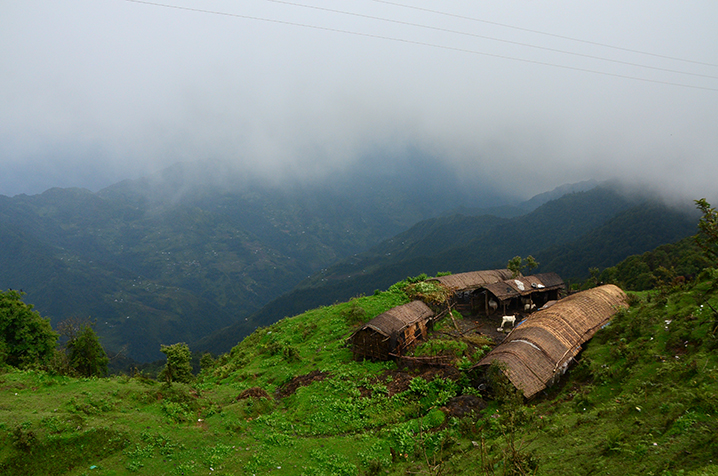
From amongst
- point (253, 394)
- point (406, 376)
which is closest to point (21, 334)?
point (253, 394)

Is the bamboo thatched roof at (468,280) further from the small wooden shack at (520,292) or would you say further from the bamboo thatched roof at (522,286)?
the bamboo thatched roof at (522,286)

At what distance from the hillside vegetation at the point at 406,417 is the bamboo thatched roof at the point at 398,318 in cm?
266

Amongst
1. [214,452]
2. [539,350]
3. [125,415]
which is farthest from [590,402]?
[125,415]

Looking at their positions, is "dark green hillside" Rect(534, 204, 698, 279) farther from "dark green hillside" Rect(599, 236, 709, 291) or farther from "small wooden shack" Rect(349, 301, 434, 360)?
"small wooden shack" Rect(349, 301, 434, 360)

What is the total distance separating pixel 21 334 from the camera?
97.4ft

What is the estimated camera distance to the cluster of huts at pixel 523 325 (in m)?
22.7

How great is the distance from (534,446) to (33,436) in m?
20.8

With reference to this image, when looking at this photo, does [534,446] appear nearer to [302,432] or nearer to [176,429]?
[302,432]

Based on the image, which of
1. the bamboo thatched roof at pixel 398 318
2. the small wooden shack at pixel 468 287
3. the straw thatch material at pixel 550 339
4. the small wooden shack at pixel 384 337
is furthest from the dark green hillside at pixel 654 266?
the small wooden shack at pixel 384 337

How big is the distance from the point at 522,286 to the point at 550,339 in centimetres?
1560

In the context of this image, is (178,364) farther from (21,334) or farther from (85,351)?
(21,334)

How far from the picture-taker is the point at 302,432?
19766mm

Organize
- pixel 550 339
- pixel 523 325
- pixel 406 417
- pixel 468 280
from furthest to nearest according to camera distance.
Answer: pixel 468 280 → pixel 523 325 → pixel 550 339 → pixel 406 417

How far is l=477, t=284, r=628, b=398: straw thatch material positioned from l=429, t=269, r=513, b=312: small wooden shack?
31.5 ft
